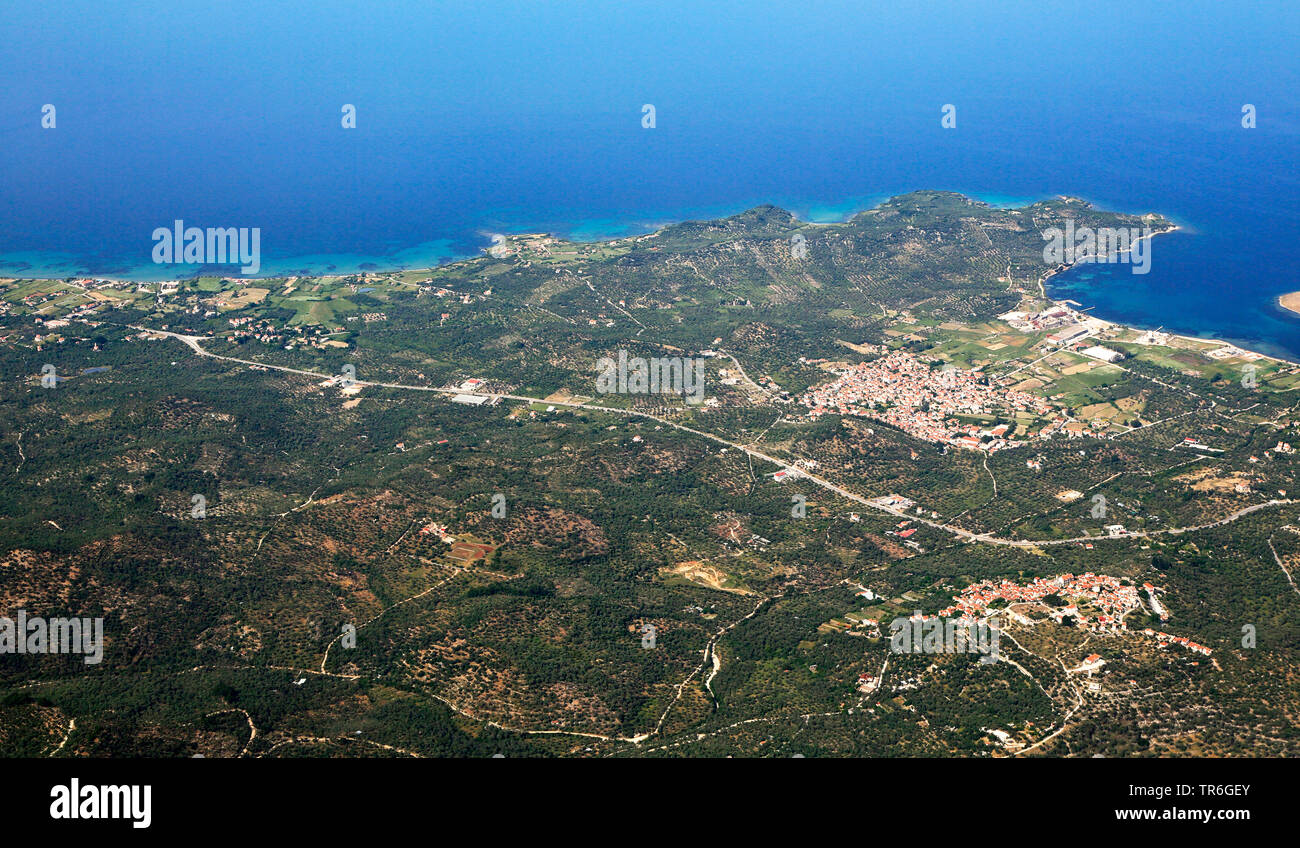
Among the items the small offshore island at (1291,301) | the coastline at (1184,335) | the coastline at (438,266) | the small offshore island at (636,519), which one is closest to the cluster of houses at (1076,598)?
the small offshore island at (636,519)

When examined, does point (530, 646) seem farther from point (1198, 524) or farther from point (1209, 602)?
point (1198, 524)

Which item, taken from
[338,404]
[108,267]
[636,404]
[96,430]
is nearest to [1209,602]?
[636,404]

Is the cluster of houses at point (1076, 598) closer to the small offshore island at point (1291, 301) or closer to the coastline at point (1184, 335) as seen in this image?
the coastline at point (1184, 335)

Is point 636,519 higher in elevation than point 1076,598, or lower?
higher

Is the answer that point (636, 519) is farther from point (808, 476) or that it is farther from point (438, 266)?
point (438, 266)

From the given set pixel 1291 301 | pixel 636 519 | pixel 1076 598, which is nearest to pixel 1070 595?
pixel 1076 598

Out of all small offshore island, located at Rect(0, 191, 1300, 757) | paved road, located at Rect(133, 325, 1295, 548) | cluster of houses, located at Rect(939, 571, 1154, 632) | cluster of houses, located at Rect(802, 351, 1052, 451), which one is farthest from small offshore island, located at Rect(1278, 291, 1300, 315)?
cluster of houses, located at Rect(939, 571, 1154, 632)

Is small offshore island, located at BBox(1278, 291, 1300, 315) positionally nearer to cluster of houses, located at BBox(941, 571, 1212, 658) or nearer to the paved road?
the paved road

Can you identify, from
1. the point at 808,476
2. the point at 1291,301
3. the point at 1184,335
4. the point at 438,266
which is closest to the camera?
the point at 808,476
